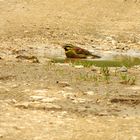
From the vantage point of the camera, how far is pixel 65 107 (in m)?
9.27

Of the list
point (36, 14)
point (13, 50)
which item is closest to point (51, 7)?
point (36, 14)

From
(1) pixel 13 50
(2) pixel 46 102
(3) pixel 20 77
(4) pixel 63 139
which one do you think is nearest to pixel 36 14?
(1) pixel 13 50

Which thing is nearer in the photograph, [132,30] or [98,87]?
[98,87]

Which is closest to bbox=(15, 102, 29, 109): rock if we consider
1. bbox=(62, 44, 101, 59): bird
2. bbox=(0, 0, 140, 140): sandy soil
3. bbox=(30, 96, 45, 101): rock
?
bbox=(0, 0, 140, 140): sandy soil

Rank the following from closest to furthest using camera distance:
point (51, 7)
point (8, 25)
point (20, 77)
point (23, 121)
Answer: point (23, 121)
point (20, 77)
point (8, 25)
point (51, 7)

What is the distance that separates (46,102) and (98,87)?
1793 mm

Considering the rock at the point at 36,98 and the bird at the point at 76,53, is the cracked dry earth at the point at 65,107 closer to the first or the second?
the rock at the point at 36,98

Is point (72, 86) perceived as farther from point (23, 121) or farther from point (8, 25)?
point (8, 25)

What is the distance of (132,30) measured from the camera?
2595 centimetres

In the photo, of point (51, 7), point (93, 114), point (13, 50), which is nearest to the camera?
point (93, 114)

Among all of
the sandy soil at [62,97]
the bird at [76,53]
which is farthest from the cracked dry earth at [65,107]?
the bird at [76,53]

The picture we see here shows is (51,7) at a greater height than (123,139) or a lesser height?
greater

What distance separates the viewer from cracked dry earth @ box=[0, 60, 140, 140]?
7.86m

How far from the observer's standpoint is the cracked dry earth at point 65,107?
25.8ft
